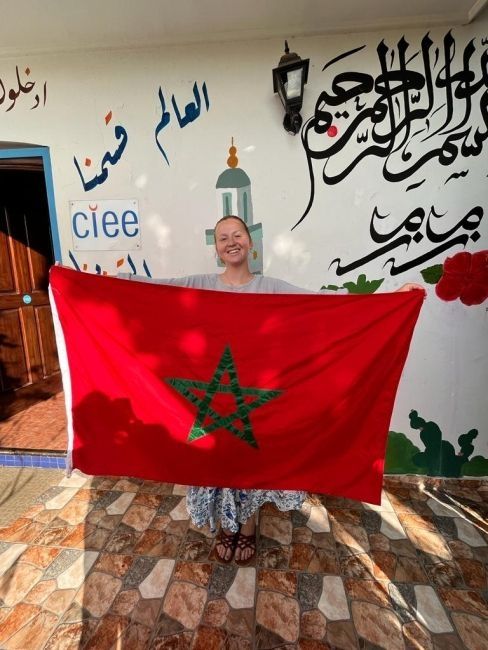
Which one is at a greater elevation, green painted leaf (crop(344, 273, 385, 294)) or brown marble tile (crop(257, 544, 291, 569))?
green painted leaf (crop(344, 273, 385, 294))

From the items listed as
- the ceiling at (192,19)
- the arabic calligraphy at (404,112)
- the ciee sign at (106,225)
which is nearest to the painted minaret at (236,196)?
the arabic calligraphy at (404,112)

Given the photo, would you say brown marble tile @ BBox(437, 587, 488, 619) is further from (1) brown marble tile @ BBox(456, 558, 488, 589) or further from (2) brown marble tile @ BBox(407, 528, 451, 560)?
(2) brown marble tile @ BBox(407, 528, 451, 560)

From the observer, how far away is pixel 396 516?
7.07ft

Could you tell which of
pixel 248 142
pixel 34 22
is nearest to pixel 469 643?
pixel 248 142

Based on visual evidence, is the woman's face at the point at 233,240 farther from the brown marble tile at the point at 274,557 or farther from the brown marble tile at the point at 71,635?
the brown marble tile at the point at 71,635

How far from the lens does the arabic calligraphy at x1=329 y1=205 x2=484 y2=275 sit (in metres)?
2.21

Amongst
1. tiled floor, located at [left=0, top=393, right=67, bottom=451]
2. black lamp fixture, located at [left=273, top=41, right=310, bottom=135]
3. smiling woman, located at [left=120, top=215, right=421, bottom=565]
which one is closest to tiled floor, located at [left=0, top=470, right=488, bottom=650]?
smiling woman, located at [left=120, top=215, right=421, bottom=565]

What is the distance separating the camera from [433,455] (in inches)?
96.8

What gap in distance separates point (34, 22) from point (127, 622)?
3257mm

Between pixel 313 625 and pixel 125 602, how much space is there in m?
0.89

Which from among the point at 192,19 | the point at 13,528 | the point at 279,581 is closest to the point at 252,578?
the point at 279,581

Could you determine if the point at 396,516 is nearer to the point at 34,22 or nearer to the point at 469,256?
the point at 469,256

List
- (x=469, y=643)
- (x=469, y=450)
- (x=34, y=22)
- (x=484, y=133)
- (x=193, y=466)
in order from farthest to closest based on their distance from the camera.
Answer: (x=469, y=450) → (x=484, y=133) → (x=34, y=22) → (x=193, y=466) → (x=469, y=643)

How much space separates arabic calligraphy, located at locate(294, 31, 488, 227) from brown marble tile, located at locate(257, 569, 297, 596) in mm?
2350
